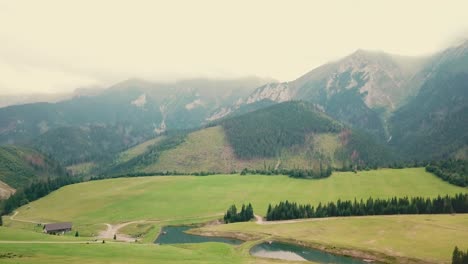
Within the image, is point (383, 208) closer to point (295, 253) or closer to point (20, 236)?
point (295, 253)

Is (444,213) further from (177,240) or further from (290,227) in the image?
(177,240)

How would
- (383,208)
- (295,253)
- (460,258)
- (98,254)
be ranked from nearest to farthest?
1. (98,254)
2. (460,258)
3. (295,253)
4. (383,208)

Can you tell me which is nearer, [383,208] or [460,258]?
[460,258]

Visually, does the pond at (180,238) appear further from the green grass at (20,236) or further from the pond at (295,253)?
the green grass at (20,236)

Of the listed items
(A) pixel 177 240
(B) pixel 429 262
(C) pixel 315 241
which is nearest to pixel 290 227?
(C) pixel 315 241

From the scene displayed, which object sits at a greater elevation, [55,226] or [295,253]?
[55,226]

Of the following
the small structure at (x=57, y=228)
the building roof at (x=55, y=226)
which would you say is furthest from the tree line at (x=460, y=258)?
the building roof at (x=55, y=226)

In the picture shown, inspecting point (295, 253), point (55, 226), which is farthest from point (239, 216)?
point (55, 226)
